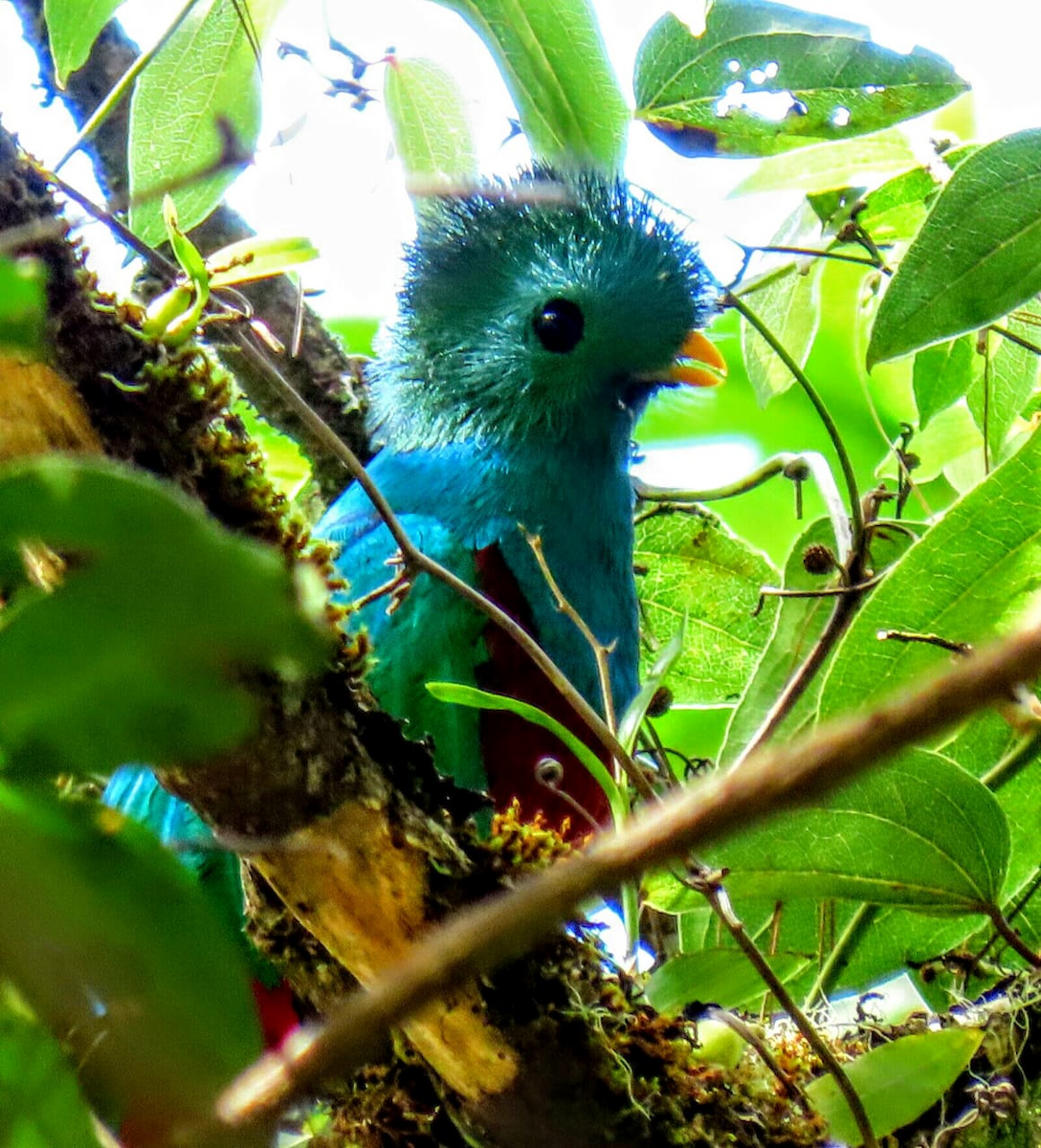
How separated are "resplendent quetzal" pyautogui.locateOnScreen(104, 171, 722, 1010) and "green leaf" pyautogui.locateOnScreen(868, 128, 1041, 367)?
0.96 meters

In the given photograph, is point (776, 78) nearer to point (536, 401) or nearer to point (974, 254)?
point (974, 254)

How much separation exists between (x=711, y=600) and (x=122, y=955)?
2.44m

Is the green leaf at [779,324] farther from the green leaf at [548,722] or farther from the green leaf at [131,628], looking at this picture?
the green leaf at [131,628]

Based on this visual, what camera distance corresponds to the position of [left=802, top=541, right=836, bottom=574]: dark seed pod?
8.55ft

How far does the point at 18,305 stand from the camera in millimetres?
716

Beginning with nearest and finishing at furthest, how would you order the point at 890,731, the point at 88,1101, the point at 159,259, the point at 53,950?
1. the point at 890,731
2. the point at 53,950
3. the point at 88,1101
4. the point at 159,259

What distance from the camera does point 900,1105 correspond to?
1.93m

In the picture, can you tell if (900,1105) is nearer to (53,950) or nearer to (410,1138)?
(410,1138)

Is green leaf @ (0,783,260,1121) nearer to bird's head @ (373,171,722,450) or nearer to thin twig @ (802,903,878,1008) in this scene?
thin twig @ (802,903,878,1008)

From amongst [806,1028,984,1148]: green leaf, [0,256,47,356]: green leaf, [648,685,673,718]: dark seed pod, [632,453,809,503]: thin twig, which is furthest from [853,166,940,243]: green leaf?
[0,256,47,356]: green leaf

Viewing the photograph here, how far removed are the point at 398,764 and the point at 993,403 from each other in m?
1.51

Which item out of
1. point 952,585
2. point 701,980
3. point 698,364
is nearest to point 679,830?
point 701,980

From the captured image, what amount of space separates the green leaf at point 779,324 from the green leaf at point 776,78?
0.58 meters

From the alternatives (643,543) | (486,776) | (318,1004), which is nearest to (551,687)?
(486,776)
